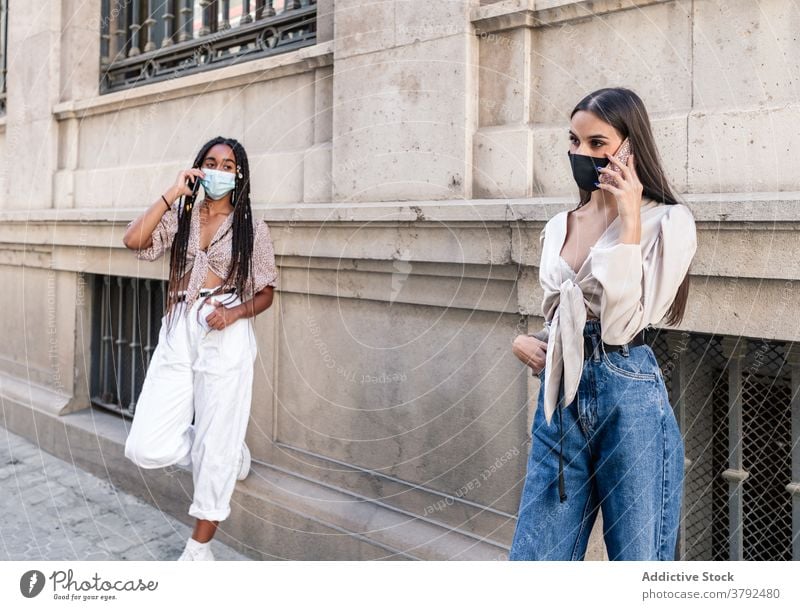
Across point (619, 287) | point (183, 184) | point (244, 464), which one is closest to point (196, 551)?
point (244, 464)

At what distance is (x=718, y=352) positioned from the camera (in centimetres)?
334

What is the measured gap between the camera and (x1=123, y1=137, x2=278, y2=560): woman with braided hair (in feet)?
12.9

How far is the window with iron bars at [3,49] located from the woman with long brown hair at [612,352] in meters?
8.21

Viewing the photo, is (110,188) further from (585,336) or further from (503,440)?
(585,336)

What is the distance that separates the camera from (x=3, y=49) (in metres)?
8.71

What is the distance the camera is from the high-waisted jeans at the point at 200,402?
12.9ft

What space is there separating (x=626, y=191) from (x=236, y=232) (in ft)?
7.57

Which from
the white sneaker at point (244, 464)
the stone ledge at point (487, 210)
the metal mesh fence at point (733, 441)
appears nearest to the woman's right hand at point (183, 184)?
the stone ledge at point (487, 210)

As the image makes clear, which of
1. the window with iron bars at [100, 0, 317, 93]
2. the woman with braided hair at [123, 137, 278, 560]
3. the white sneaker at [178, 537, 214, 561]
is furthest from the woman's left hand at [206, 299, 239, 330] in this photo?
the window with iron bars at [100, 0, 317, 93]

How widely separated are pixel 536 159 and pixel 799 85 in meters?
1.19

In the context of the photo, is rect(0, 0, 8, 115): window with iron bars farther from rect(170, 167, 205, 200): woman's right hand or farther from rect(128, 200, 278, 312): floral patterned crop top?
rect(170, 167, 205, 200): woman's right hand

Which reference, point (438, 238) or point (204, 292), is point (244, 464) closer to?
point (204, 292)
